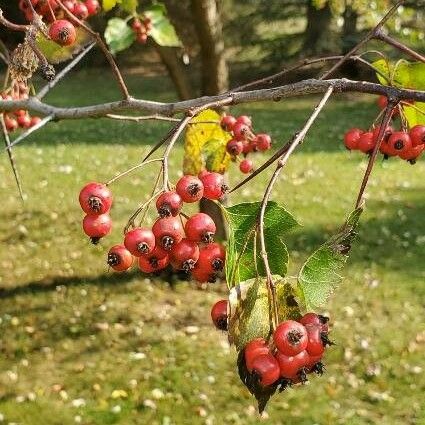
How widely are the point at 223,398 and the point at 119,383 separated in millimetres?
886

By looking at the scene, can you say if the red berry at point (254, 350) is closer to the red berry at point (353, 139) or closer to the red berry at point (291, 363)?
the red berry at point (291, 363)

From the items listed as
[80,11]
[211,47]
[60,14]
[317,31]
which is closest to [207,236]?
[60,14]

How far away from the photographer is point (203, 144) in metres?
2.51

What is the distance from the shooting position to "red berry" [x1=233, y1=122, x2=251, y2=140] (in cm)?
245

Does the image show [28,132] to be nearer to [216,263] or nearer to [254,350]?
[216,263]

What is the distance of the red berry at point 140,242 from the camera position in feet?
4.58

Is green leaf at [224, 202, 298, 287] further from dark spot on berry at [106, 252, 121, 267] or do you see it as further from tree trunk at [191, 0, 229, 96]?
tree trunk at [191, 0, 229, 96]

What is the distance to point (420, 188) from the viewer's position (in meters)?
12.0

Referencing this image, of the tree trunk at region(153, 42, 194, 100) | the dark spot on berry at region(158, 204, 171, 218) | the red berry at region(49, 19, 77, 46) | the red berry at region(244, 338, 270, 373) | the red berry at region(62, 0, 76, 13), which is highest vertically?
the red berry at region(62, 0, 76, 13)

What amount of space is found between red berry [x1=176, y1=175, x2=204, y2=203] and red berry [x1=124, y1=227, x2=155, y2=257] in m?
0.11

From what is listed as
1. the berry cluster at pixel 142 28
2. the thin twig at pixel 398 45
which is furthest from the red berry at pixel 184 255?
the berry cluster at pixel 142 28

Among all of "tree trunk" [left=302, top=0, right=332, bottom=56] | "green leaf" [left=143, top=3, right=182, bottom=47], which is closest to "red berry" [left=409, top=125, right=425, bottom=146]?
"green leaf" [left=143, top=3, right=182, bottom=47]

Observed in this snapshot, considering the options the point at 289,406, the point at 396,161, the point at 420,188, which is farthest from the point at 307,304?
the point at 396,161

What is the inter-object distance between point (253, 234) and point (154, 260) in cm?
25
